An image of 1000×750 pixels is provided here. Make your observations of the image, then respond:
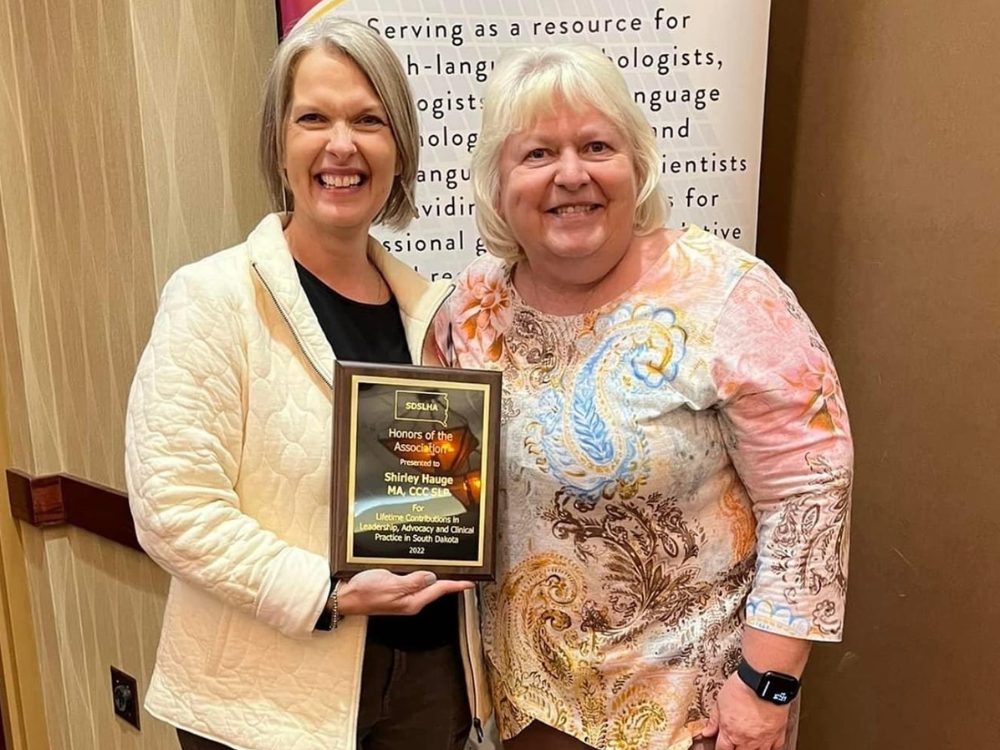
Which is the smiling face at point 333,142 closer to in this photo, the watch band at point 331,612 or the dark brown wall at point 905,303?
the watch band at point 331,612

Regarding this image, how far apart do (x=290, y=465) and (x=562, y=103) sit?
1.96 feet

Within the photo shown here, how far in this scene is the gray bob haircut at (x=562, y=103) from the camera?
3.68 feet

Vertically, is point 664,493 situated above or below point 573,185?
below

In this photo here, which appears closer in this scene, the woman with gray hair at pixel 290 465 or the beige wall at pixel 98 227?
the woman with gray hair at pixel 290 465

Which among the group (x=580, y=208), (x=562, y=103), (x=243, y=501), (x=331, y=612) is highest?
(x=562, y=103)

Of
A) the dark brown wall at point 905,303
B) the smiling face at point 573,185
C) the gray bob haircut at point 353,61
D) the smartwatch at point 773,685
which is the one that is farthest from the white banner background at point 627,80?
the smartwatch at point 773,685

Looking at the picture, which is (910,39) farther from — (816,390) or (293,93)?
(293,93)

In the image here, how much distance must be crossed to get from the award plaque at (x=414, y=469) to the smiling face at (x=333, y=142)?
0.26 metres

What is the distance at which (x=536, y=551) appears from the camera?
47.4 inches

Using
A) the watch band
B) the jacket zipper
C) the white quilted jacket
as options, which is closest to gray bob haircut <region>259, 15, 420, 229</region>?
the white quilted jacket

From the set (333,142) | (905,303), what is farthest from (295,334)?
(905,303)

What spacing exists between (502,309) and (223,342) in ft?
1.33

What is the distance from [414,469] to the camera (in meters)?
1.14

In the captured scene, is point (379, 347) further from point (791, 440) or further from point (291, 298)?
point (791, 440)
